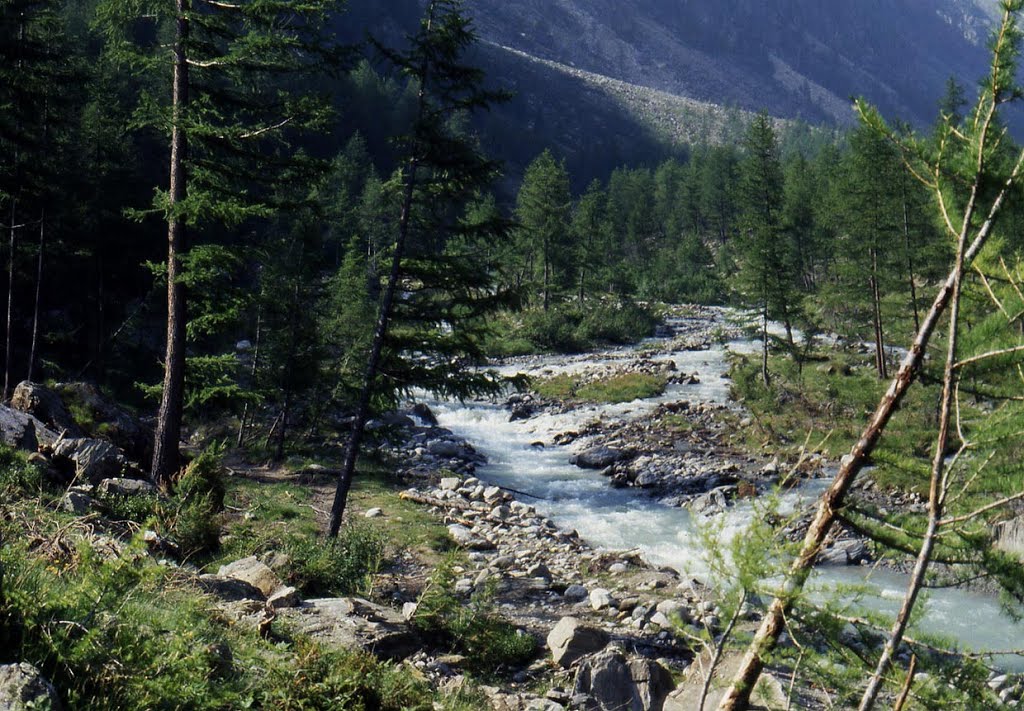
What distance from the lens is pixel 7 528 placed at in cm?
598

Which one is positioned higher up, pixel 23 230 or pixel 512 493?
pixel 23 230

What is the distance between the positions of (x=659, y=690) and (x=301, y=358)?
1670cm

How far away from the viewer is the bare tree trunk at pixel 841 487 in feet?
14.4

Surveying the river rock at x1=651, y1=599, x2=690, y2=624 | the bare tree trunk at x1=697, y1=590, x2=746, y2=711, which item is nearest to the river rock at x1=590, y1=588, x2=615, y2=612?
the river rock at x1=651, y1=599, x2=690, y2=624

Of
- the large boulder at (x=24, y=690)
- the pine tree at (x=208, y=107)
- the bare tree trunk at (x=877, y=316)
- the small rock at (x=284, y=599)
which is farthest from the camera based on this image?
the bare tree trunk at (x=877, y=316)

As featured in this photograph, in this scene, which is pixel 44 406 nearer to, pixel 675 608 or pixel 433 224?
pixel 433 224

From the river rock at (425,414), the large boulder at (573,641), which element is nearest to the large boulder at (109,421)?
the large boulder at (573,641)

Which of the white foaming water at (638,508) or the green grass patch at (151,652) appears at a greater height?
the green grass patch at (151,652)

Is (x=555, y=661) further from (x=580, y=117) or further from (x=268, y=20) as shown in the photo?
(x=580, y=117)

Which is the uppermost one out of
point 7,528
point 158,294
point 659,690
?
point 7,528

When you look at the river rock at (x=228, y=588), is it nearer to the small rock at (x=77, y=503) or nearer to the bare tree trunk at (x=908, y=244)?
the small rock at (x=77, y=503)

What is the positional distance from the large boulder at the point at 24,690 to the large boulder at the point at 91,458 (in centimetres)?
827

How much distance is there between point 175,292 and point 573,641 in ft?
27.2

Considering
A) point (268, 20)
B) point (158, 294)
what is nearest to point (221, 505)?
point (268, 20)
